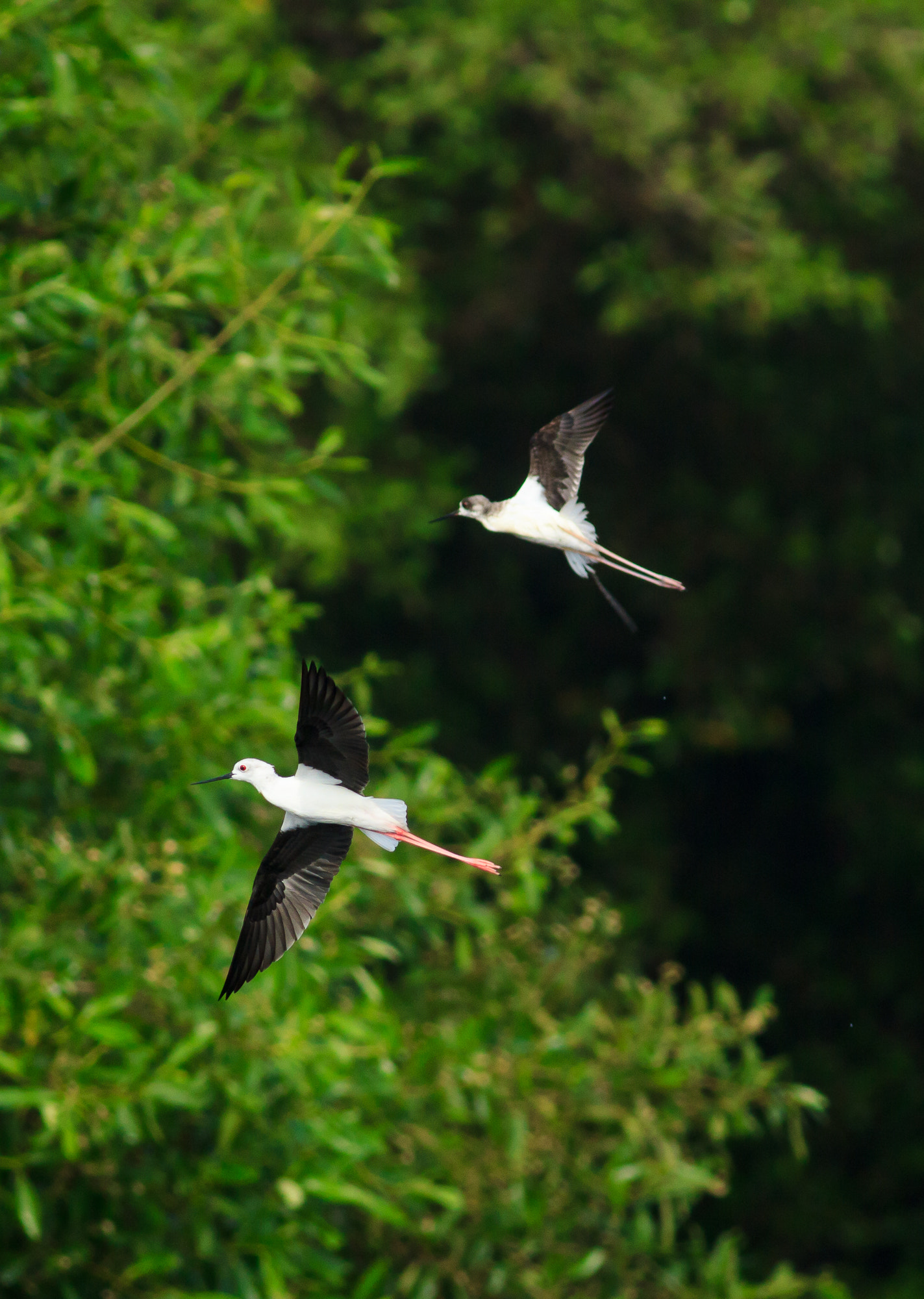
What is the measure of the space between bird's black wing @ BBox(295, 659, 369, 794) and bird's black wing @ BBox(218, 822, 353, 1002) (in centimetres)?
19

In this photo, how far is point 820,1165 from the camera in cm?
1338

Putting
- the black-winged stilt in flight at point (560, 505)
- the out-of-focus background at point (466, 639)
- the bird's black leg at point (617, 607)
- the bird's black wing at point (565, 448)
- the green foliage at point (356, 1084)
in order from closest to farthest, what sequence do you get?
the bird's black leg at point (617, 607), the black-winged stilt in flight at point (560, 505), the bird's black wing at point (565, 448), the green foliage at point (356, 1084), the out-of-focus background at point (466, 639)

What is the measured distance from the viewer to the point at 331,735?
6.06 feet

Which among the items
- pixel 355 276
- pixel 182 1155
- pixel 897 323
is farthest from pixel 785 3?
pixel 182 1155

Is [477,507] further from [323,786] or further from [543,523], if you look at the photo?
[323,786]

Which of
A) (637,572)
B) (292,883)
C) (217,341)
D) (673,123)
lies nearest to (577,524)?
(637,572)

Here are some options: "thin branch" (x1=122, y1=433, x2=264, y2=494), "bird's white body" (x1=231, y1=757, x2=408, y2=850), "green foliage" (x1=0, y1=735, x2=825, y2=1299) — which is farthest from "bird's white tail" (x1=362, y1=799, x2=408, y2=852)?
"green foliage" (x1=0, y1=735, x2=825, y2=1299)

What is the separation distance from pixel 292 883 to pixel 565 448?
2.24 feet

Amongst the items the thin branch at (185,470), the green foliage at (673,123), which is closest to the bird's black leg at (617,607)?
the thin branch at (185,470)

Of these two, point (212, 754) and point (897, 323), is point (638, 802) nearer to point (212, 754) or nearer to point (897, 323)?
point (897, 323)

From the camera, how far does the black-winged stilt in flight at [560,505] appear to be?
6.40ft

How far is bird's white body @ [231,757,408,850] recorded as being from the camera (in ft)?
5.93

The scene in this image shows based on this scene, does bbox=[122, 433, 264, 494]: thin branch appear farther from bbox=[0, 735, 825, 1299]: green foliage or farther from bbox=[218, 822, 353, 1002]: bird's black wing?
bbox=[218, 822, 353, 1002]: bird's black wing

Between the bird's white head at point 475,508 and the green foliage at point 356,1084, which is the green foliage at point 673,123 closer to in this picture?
the green foliage at point 356,1084
